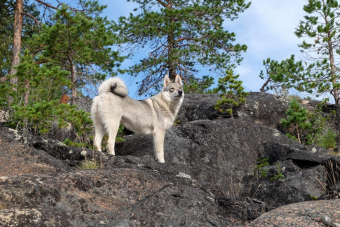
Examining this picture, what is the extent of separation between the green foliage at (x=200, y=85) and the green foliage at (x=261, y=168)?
9.23m

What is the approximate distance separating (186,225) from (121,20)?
18.6m

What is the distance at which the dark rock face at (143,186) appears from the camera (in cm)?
433

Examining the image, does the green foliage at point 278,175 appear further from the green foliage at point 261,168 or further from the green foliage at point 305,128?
the green foliage at point 305,128

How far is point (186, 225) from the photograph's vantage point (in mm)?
4738

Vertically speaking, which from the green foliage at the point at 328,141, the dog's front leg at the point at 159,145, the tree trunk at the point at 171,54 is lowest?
the dog's front leg at the point at 159,145

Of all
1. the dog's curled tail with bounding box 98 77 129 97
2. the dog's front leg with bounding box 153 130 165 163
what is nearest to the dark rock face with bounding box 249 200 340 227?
the dog's front leg with bounding box 153 130 165 163

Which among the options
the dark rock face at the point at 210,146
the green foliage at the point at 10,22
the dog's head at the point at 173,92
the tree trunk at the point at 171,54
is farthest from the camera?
the tree trunk at the point at 171,54

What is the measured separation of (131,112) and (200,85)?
12.8m

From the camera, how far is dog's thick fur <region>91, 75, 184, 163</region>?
9086mm

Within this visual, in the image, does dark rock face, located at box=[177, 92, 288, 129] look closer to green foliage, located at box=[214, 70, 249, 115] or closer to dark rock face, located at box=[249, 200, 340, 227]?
green foliage, located at box=[214, 70, 249, 115]

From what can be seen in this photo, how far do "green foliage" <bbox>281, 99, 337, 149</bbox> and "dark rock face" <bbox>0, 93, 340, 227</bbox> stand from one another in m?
4.08

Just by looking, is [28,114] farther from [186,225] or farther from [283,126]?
[283,126]

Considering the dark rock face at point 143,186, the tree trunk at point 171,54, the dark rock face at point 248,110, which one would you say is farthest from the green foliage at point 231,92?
the tree trunk at point 171,54

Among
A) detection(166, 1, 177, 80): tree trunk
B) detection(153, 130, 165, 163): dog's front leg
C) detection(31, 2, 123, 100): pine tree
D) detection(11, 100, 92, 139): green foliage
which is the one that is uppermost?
detection(166, 1, 177, 80): tree trunk
